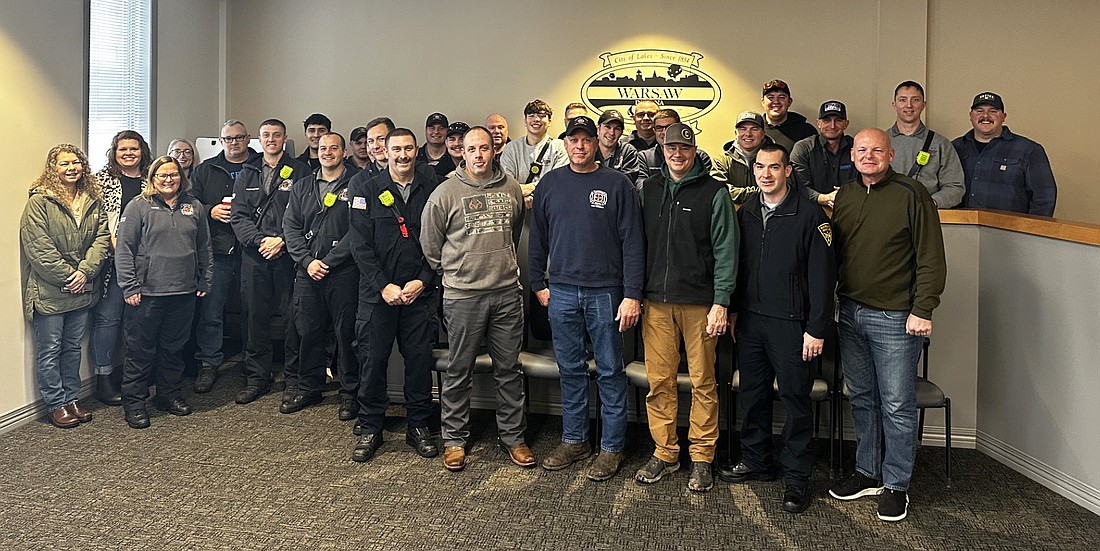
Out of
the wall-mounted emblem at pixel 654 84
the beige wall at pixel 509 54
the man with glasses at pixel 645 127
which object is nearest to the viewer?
the man with glasses at pixel 645 127

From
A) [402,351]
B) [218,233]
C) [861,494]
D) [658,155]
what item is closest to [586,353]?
[402,351]

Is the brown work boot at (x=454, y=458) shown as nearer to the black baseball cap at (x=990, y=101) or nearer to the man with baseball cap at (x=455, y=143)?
the man with baseball cap at (x=455, y=143)

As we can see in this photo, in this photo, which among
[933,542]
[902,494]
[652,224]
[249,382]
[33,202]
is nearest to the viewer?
[933,542]

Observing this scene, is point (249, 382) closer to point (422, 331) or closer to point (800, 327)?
point (422, 331)

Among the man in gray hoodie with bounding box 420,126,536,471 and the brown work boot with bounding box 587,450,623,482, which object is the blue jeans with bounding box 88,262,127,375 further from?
the brown work boot with bounding box 587,450,623,482

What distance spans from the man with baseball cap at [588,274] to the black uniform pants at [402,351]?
648mm

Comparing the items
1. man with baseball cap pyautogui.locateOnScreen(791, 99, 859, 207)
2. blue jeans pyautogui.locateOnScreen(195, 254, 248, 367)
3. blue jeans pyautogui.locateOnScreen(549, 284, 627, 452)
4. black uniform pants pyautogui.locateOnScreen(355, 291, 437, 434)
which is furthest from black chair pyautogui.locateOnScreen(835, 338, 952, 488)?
blue jeans pyautogui.locateOnScreen(195, 254, 248, 367)

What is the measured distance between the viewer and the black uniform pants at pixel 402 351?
453cm

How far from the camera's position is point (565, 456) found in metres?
4.38

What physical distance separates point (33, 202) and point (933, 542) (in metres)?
4.82

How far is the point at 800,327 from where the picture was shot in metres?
3.88

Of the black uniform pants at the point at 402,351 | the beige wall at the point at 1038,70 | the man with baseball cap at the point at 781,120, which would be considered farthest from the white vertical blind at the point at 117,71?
the beige wall at the point at 1038,70

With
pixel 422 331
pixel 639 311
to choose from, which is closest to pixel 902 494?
pixel 639 311

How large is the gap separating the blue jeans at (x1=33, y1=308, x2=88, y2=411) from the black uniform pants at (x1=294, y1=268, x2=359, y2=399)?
1260 mm
